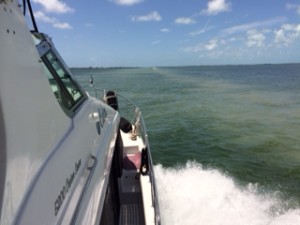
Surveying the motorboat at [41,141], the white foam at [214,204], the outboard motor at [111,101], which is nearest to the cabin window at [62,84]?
the motorboat at [41,141]

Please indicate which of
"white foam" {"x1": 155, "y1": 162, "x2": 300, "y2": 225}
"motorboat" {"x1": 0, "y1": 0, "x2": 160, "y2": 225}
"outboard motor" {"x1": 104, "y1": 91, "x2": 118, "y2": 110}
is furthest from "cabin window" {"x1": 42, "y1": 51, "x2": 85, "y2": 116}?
"white foam" {"x1": 155, "y1": 162, "x2": 300, "y2": 225}

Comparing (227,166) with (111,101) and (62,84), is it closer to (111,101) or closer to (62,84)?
(111,101)

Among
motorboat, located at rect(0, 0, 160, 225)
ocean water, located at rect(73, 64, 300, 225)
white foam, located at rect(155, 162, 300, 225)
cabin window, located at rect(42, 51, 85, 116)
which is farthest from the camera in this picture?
ocean water, located at rect(73, 64, 300, 225)

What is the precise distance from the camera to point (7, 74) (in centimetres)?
151

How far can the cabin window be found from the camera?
2660 millimetres

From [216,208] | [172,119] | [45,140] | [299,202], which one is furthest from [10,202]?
[172,119]

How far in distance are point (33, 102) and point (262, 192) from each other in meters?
7.64

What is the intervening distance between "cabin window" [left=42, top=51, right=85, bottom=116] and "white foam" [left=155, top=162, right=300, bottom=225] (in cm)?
364

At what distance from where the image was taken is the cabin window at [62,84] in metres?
2.66

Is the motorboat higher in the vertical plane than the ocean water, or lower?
higher

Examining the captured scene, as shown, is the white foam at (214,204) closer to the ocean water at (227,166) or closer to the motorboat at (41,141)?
the ocean water at (227,166)

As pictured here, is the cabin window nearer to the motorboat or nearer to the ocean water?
the motorboat

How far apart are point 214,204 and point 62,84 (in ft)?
18.3

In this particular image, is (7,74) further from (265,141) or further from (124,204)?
(265,141)
